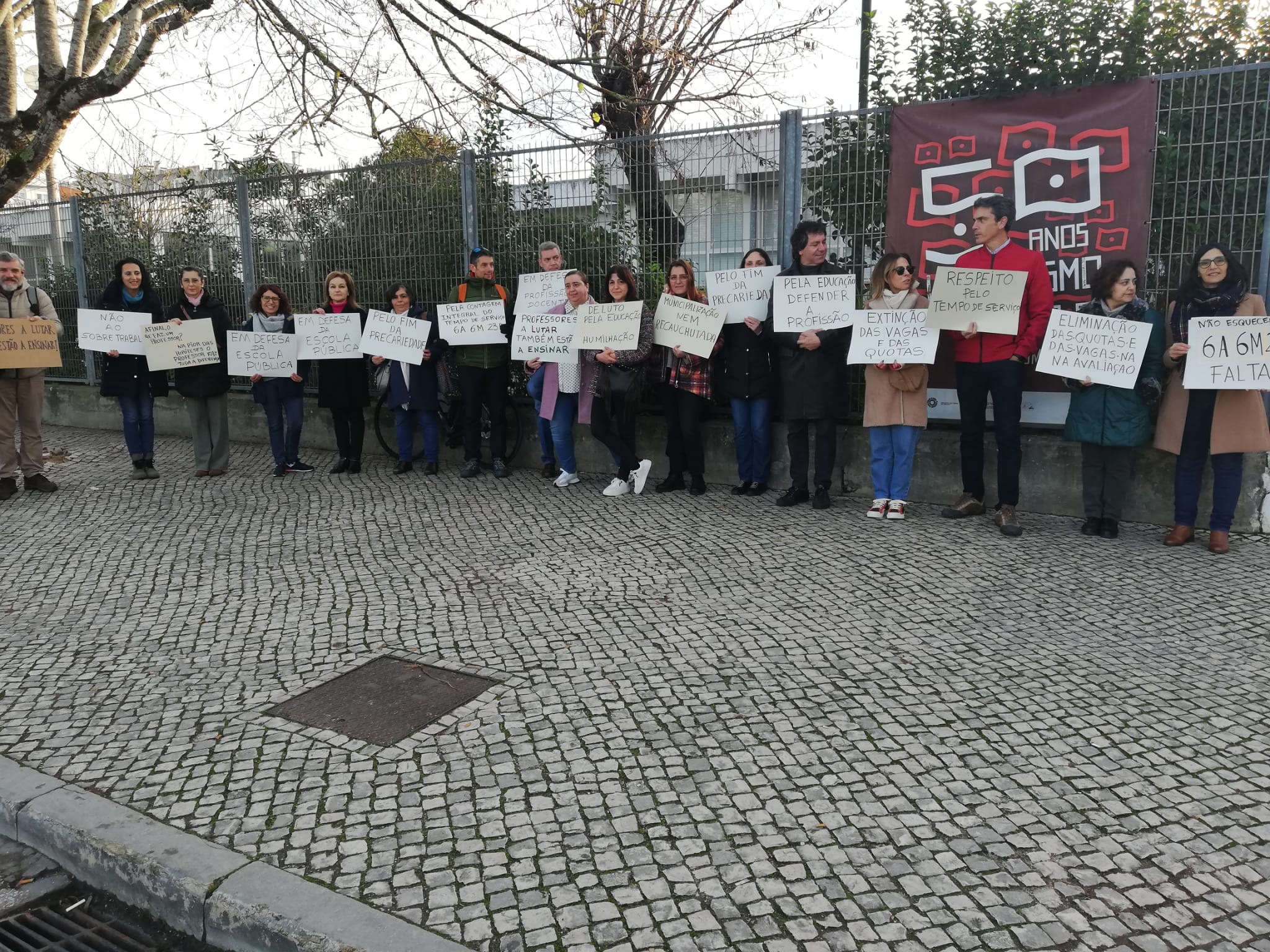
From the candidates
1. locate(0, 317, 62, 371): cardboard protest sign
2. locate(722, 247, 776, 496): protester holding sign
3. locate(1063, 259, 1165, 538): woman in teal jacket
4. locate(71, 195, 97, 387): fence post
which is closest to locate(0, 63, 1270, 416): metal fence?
locate(71, 195, 97, 387): fence post

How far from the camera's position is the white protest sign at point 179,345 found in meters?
9.21

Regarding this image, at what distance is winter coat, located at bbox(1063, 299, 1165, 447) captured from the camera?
259 inches

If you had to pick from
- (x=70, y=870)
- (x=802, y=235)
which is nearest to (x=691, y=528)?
(x=802, y=235)

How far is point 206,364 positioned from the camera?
9305 millimetres

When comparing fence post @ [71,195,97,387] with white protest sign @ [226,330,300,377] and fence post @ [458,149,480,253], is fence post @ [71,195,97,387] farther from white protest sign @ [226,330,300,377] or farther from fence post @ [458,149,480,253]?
fence post @ [458,149,480,253]

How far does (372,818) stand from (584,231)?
6847mm

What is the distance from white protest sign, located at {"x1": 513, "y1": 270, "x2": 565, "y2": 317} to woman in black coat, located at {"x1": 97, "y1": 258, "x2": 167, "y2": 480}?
11.5ft

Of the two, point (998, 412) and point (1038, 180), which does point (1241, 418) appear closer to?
point (998, 412)

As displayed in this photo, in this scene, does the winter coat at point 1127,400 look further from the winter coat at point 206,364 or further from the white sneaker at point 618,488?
the winter coat at point 206,364

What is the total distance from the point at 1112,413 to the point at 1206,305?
86cm

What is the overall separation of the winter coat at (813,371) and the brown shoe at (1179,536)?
248 centimetres

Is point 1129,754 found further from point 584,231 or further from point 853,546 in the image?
point 584,231

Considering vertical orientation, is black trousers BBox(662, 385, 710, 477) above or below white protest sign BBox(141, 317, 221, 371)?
below

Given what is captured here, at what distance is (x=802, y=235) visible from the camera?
7.75m
